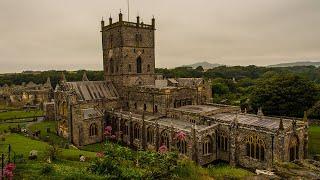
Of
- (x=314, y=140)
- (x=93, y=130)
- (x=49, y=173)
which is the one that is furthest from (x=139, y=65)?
(x=49, y=173)

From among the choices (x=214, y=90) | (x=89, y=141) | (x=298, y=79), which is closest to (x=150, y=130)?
(x=89, y=141)

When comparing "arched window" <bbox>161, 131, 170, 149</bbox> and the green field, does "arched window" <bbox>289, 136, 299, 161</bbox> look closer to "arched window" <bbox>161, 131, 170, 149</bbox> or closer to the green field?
the green field

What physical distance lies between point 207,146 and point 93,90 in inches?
893

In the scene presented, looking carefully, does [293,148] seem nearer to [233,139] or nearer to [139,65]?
[233,139]

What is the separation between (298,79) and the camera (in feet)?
188

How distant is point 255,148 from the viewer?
1308 inches

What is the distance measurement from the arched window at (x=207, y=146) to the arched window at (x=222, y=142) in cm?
131

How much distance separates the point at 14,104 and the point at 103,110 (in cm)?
6764

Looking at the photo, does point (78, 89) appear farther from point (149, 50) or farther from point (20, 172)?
point (20, 172)

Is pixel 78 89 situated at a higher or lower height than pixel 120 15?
lower

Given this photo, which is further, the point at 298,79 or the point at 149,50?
the point at 298,79

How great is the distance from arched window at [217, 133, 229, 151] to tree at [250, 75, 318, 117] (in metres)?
24.4

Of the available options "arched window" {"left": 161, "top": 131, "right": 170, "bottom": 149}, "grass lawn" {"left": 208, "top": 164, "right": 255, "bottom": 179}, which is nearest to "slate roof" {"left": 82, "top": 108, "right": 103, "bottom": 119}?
"arched window" {"left": 161, "top": 131, "right": 170, "bottom": 149}

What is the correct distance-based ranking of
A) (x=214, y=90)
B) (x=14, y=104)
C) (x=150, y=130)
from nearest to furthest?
(x=150, y=130)
(x=214, y=90)
(x=14, y=104)
